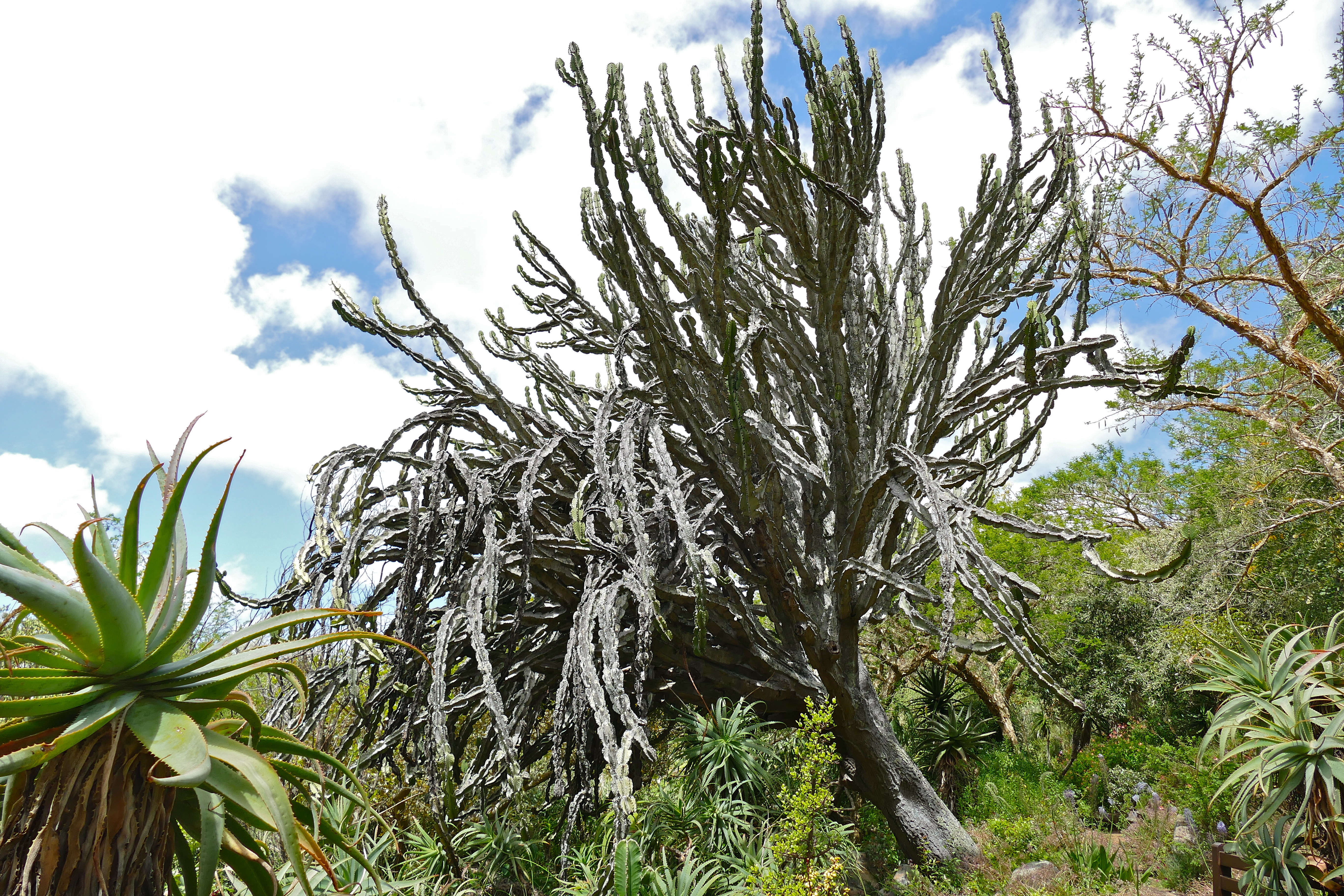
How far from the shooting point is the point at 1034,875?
5109 mm

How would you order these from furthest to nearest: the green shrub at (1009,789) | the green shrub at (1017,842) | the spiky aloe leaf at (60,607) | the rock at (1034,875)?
1. the green shrub at (1009,789)
2. the green shrub at (1017,842)
3. the rock at (1034,875)
4. the spiky aloe leaf at (60,607)

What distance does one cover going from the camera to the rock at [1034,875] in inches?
190

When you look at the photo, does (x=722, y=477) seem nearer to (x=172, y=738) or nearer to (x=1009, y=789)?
(x=172, y=738)

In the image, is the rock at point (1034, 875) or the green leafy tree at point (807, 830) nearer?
the green leafy tree at point (807, 830)

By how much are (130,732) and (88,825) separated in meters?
0.20

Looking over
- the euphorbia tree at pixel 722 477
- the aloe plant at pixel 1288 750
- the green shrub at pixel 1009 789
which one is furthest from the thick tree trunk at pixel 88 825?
the green shrub at pixel 1009 789

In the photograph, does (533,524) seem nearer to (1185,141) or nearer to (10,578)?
(10,578)

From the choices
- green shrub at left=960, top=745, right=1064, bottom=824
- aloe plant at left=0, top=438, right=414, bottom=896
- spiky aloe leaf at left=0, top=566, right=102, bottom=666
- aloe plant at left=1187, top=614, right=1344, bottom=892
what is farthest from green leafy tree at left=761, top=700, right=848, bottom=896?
spiky aloe leaf at left=0, top=566, right=102, bottom=666

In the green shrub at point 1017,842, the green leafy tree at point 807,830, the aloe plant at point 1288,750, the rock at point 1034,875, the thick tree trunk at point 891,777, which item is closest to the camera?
the aloe plant at point 1288,750

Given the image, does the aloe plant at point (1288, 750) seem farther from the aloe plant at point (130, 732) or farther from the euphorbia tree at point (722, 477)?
the aloe plant at point (130, 732)

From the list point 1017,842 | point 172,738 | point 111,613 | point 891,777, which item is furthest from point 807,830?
point 111,613

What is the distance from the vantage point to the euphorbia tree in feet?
12.3

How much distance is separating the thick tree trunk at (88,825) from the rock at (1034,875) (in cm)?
499

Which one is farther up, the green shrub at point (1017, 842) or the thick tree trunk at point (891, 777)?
the thick tree trunk at point (891, 777)
